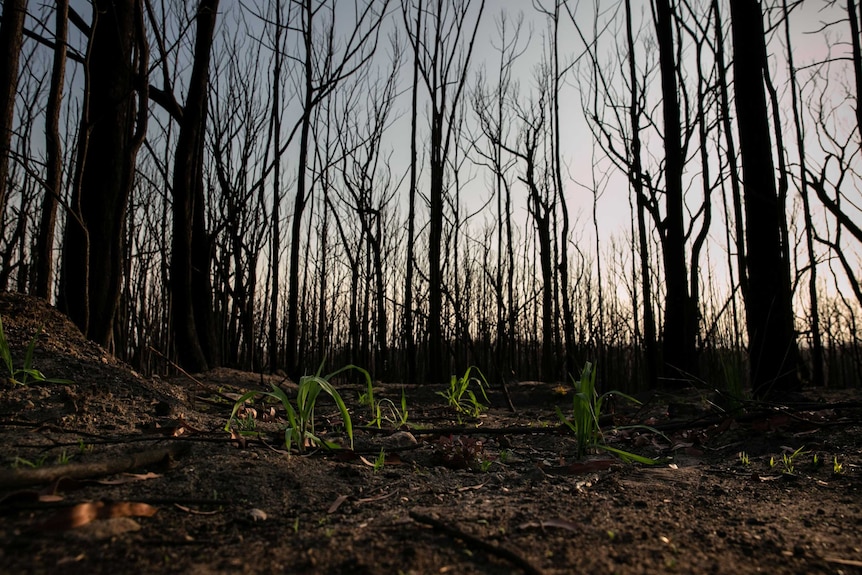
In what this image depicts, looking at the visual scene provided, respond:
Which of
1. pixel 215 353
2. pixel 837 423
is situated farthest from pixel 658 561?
pixel 215 353

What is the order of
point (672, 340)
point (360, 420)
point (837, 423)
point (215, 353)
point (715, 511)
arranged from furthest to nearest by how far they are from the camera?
point (672, 340)
point (215, 353)
point (360, 420)
point (837, 423)
point (715, 511)

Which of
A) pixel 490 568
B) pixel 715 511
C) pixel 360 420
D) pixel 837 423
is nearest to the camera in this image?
pixel 490 568

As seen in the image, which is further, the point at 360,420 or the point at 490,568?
the point at 360,420

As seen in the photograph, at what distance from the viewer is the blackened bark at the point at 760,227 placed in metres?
3.47

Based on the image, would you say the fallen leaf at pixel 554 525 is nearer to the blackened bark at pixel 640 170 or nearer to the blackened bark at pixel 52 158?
the blackened bark at pixel 52 158

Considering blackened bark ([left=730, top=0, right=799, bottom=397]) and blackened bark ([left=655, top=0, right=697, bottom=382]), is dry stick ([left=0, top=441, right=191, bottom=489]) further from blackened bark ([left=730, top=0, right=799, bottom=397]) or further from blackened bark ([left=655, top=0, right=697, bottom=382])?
blackened bark ([left=655, top=0, right=697, bottom=382])

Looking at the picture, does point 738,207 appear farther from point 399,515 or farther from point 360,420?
point 399,515

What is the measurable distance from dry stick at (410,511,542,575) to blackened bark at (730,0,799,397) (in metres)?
3.10

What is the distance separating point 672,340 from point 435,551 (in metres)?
5.07

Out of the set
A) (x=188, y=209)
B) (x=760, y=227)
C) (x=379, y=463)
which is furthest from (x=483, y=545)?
(x=188, y=209)

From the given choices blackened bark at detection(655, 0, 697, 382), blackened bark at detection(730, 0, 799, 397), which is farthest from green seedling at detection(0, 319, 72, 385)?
blackened bark at detection(655, 0, 697, 382)

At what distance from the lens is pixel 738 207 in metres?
5.10

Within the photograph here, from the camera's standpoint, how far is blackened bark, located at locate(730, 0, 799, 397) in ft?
11.4

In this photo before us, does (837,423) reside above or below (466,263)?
below
